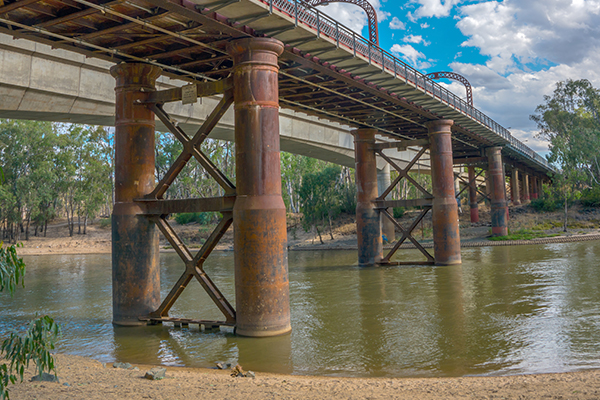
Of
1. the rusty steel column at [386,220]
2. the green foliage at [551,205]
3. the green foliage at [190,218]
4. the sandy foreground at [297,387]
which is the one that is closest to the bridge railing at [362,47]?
the sandy foreground at [297,387]

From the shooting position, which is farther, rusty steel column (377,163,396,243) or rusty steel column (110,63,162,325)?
rusty steel column (377,163,396,243)

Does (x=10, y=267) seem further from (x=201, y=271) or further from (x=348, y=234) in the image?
(x=348, y=234)

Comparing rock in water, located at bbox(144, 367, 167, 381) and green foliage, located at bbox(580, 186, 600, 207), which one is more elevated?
green foliage, located at bbox(580, 186, 600, 207)

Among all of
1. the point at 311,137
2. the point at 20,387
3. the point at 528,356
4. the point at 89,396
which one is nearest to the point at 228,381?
the point at 89,396

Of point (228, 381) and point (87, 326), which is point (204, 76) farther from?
point (228, 381)

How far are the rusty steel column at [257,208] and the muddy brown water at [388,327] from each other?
22.6 inches

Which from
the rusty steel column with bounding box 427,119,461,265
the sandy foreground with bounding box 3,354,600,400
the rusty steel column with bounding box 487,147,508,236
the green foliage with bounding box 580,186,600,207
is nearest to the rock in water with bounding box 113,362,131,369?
the sandy foreground with bounding box 3,354,600,400

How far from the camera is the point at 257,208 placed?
993 centimetres

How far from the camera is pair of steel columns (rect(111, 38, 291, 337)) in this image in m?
9.91

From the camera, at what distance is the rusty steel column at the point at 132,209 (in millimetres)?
11242

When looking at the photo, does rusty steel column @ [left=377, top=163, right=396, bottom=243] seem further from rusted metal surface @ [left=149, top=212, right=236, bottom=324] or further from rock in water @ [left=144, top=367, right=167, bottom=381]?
rock in water @ [left=144, top=367, right=167, bottom=381]

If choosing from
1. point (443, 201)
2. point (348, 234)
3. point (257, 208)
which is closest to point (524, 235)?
point (348, 234)

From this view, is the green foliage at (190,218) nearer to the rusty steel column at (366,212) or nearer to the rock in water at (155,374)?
the rusty steel column at (366,212)

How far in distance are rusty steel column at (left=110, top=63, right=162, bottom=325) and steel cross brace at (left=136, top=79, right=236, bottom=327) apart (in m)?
0.27
